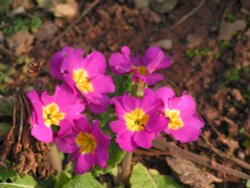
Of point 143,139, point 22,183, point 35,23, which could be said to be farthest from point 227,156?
point 35,23

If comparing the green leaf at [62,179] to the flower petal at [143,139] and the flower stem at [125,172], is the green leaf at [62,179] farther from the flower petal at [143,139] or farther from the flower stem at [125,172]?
the flower petal at [143,139]

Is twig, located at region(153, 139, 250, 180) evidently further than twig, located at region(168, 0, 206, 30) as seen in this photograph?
No

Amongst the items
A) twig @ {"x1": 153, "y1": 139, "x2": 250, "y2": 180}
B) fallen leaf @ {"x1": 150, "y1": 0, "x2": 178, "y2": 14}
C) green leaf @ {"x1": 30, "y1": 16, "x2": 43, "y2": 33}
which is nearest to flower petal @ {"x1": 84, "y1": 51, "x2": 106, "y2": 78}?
twig @ {"x1": 153, "y1": 139, "x2": 250, "y2": 180}

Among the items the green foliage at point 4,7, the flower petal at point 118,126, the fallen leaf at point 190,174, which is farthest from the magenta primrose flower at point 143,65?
the green foliage at point 4,7

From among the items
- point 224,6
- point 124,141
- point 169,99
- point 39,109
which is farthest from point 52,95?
point 224,6

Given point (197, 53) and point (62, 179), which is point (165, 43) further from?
point (62, 179)

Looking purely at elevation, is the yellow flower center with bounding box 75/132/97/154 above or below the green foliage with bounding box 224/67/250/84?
below

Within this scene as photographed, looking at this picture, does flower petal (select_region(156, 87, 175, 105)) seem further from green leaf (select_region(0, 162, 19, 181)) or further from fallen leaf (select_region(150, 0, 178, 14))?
fallen leaf (select_region(150, 0, 178, 14))
